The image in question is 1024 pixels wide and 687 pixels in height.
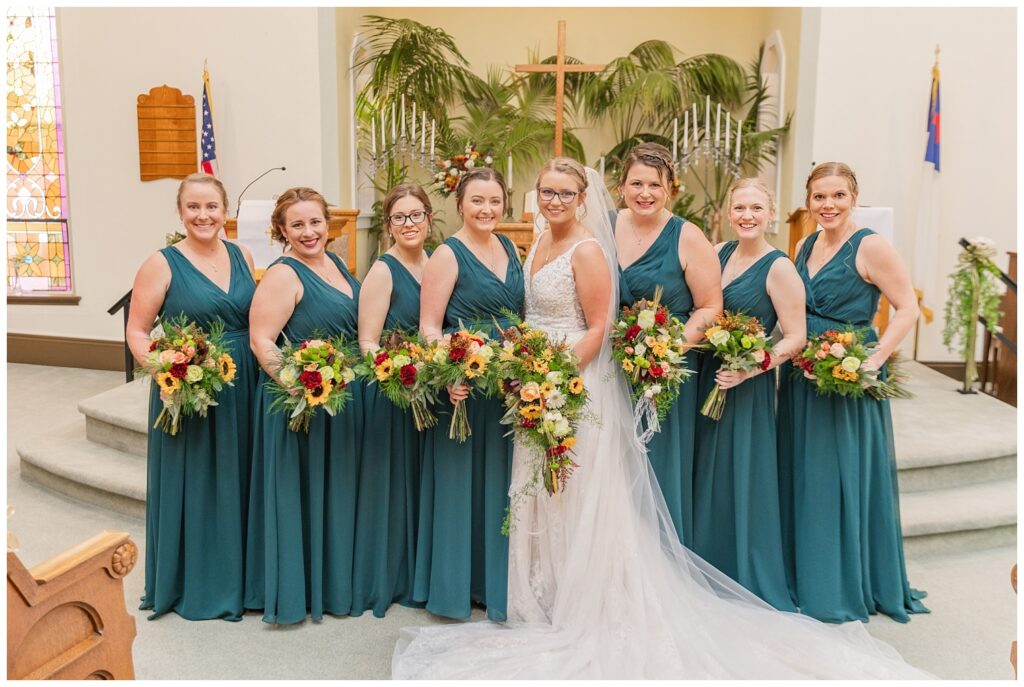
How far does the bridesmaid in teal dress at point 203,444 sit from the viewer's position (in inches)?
164

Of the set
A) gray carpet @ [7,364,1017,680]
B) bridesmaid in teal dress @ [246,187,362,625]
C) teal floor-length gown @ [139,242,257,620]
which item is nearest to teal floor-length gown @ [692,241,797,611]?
gray carpet @ [7,364,1017,680]

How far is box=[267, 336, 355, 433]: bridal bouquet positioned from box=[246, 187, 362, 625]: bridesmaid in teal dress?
0.44 feet

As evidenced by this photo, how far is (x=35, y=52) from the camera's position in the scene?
31.3 ft

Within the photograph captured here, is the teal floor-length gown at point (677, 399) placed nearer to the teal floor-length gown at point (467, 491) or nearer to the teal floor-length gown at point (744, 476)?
the teal floor-length gown at point (744, 476)

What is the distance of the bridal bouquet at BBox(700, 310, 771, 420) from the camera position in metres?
4.02

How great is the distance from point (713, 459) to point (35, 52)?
27.7 feet

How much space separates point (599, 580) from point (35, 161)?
8361 millimetres

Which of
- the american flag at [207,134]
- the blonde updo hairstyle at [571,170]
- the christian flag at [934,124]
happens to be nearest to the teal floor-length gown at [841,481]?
the blonde updo hairstyle at [571,170]

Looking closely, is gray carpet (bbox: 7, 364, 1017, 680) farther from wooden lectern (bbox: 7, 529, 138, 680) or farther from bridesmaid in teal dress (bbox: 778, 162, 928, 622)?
wooden lectern (bbox: 7, 529, 138, 680)

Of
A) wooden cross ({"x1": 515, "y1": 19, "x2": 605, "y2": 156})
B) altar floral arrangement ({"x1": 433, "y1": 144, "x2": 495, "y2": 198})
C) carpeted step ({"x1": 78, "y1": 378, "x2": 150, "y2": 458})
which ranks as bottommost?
carpeted step ({"x1": 78, "y1": 378, "x2": 150, "y2": 458})

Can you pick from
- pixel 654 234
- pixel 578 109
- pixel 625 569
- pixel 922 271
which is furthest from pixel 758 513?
pixel 578 109

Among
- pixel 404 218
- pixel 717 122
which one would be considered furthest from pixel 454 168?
pixel 404 218

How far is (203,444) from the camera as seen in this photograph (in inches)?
168

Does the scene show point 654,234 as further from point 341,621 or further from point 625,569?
point 341,621
